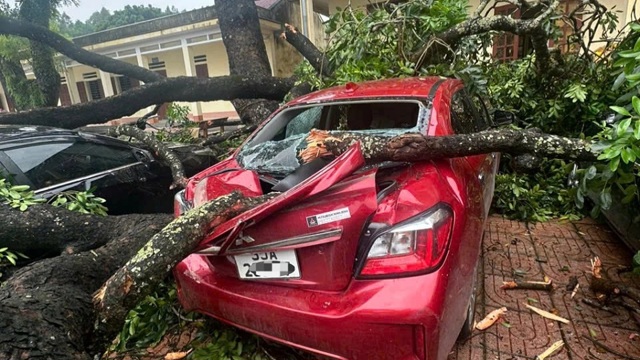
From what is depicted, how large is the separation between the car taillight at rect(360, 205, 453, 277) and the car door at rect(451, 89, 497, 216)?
0.78 meters

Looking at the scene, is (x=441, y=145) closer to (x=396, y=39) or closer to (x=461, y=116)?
(x=461, y=116)

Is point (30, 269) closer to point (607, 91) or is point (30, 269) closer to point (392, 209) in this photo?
point (392, 209)

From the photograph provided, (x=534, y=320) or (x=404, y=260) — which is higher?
(x=404, y=260)

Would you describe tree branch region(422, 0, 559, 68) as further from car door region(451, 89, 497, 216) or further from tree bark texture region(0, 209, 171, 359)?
tree bark texture region(0, 209, 171, 359)

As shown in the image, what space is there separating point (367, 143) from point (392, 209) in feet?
1.72

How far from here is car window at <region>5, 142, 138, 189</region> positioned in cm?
321

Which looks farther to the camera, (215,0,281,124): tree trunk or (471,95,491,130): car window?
A: (215,0,281,124): tree trunk

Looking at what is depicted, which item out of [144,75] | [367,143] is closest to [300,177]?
[367,143]

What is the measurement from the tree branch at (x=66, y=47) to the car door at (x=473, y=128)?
5058mm

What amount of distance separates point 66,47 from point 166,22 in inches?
390

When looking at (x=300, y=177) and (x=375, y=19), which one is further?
(x=375, y=19)

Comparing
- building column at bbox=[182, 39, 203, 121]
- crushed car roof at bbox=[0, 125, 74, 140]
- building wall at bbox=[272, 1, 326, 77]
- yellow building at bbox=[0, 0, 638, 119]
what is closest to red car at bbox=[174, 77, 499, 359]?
crushed car roof at bbox=[0, 125, 74, 140]

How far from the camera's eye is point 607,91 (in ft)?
13.6

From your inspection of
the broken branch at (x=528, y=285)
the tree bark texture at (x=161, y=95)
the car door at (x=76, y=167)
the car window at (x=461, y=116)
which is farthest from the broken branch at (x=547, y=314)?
the tree bark texture at (x=161, y=95)
